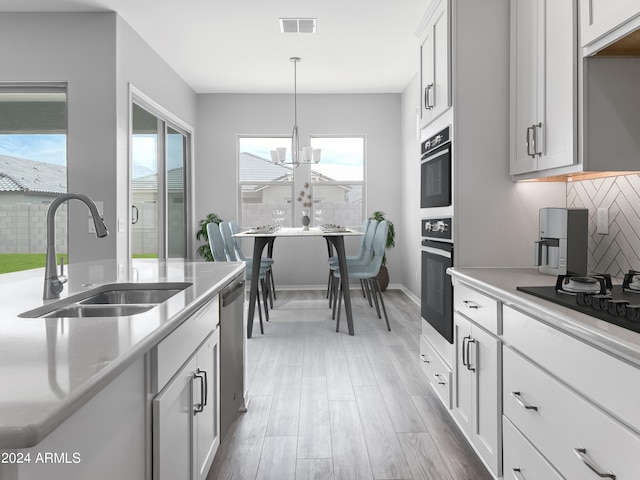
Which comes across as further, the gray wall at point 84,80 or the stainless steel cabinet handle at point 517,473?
the gray wall at point 84,80

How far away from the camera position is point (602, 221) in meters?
2.15

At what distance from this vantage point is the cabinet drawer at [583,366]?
101 centimetres

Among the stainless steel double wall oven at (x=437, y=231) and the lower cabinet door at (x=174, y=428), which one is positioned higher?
the stainless steel double wall oven at (x=437, y=231)

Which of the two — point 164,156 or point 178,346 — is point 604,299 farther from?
point 164,156

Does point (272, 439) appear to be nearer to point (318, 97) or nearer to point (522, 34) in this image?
point (522, 34)

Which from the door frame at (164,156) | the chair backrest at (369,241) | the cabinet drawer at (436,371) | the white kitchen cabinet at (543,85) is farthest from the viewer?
the chair backrest at (369,241)

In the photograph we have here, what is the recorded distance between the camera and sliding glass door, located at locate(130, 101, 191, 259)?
15.0 ft

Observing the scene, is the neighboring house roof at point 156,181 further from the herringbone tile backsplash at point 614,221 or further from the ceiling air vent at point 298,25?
the herringbone tile backsplash at point 614,221

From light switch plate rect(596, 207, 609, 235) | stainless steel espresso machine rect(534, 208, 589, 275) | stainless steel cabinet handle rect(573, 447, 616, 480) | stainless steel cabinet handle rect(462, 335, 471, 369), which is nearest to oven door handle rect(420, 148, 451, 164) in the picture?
stainless steel espresso machine rect(534, 208, 589, 275)

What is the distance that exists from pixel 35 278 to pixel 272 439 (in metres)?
1.29

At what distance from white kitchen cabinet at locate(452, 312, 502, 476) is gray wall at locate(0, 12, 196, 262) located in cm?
294

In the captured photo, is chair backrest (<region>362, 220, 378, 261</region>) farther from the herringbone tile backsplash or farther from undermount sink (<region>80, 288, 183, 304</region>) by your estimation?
undermount sink (<region>80, 288, 183, 304</region>)

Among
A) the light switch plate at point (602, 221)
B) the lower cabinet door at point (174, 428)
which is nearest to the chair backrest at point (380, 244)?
the light switch plate at point (602, 221)

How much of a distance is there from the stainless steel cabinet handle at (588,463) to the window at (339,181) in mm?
5675
